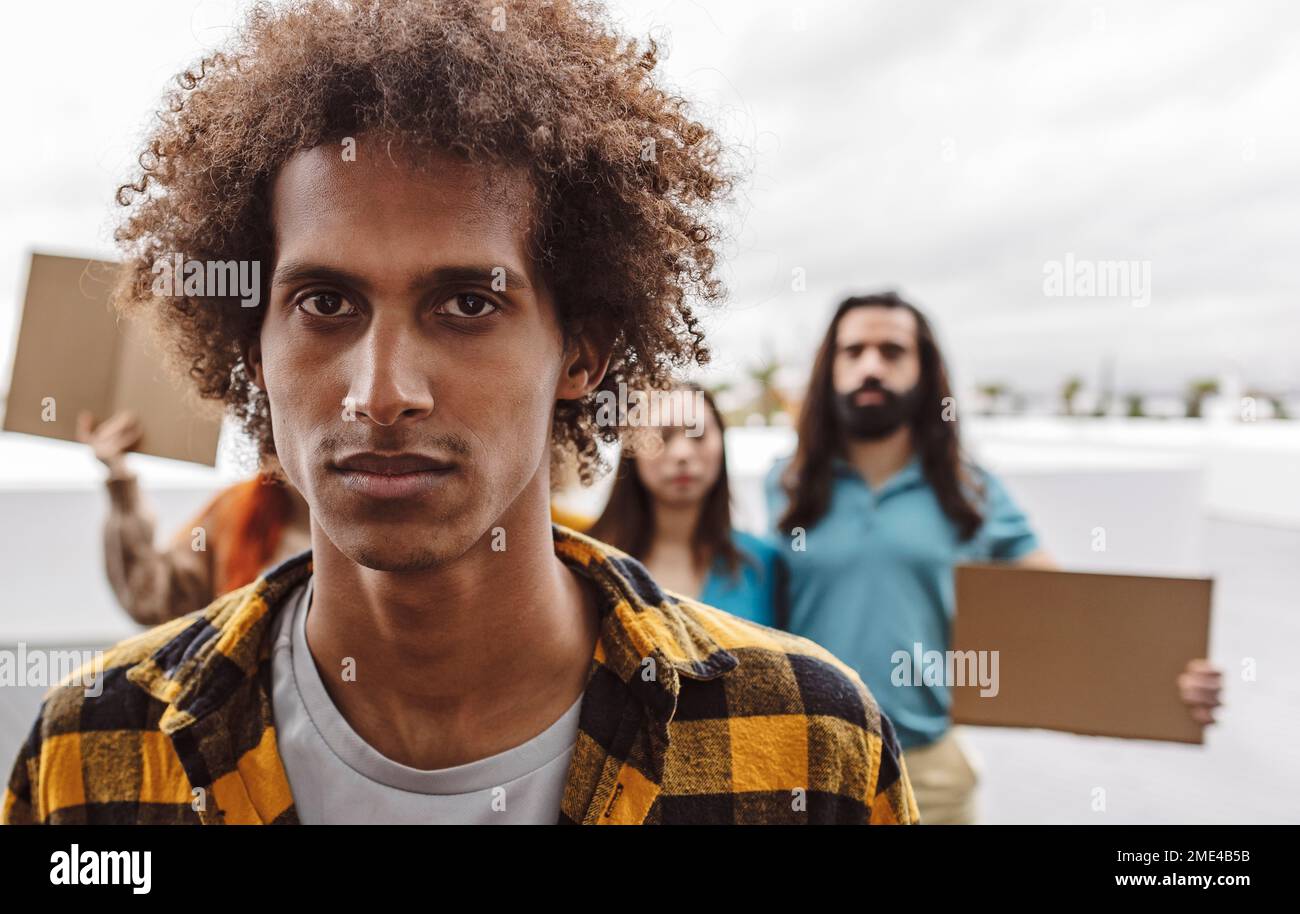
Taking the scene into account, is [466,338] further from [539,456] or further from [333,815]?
[333,815]

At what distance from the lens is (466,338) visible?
120cm

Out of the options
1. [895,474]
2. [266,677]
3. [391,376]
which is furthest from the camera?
[895,474]

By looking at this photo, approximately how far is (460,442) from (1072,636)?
58.2 inches

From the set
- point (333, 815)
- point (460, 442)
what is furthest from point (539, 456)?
point (333, 815)

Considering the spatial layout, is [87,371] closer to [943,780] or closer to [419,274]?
[419,274]

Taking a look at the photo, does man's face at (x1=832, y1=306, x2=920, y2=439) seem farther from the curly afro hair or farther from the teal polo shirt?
→ the curly afro hair

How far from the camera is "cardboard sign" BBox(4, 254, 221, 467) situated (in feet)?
6.18

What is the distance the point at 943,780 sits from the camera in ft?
8.63

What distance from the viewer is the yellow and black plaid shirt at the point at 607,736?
1277 mm

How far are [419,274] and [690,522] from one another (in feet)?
5.95

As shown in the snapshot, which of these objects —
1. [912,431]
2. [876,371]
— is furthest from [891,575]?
[876,371]

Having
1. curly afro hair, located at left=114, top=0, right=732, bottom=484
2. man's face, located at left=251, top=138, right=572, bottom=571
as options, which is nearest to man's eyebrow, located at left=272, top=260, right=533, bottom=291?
man's face, located at left=251, top=138, right=572, bottom=571

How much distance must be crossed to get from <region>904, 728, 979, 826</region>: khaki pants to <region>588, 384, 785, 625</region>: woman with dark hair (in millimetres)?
522

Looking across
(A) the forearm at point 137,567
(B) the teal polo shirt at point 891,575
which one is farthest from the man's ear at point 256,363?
(B) the teal polo shirt at point 891,575
